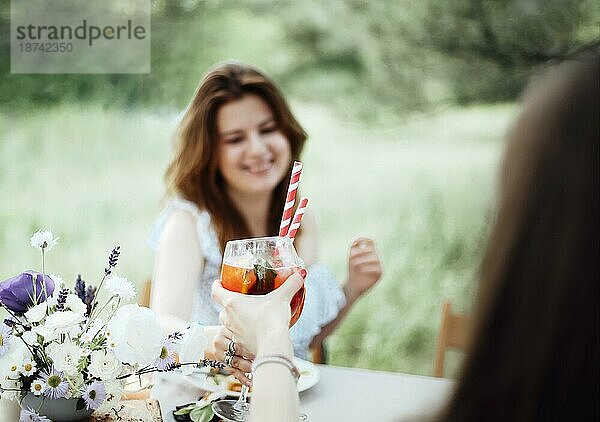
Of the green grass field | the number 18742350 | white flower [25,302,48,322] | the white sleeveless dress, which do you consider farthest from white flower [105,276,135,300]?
the number 18742350

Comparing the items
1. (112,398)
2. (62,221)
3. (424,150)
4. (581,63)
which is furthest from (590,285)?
(62,221)

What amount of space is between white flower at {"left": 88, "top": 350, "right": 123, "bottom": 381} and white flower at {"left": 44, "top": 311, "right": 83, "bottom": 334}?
0.18ft

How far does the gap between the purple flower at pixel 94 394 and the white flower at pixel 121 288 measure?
0.45 feet

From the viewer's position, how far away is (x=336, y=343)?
2971 mm

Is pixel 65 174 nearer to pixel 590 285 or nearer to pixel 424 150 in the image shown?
pixel 424 150

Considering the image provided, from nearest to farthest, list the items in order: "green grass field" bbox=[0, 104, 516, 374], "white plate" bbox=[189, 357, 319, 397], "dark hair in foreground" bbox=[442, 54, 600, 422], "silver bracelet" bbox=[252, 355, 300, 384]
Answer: "dark hair in foreground" bbox=[442, 54, 600, 422], "silver bracelet" bbox=[252, 355, 300, 384], "white plate" bbox=[189, 357, 319, 397], "green grass field" bbox=[0, 104, 516, 374]

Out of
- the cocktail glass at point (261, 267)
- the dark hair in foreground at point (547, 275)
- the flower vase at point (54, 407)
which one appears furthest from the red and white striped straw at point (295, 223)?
the dark hair in foreground at point (547, 275)

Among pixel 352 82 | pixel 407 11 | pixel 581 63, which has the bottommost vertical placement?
pixel 581 63

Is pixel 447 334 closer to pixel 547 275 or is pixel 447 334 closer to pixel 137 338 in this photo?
pixel 137 338

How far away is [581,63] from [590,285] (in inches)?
8.1

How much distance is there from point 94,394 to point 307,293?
82 cm

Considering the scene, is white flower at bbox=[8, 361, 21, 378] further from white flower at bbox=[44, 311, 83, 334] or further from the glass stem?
the glass stem

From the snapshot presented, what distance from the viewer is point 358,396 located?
4.49 ft

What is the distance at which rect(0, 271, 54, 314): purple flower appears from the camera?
1113 mm
